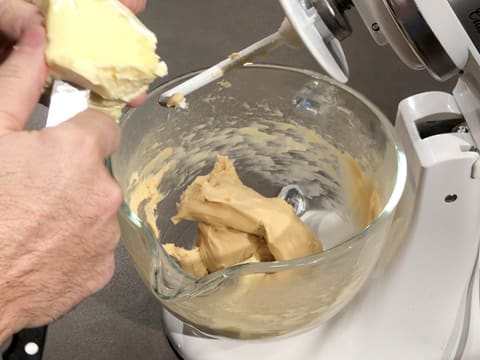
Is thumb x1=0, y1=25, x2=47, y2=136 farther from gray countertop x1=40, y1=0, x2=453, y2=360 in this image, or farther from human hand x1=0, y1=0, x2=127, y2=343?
gray countertop x1=40, y1=0, x2=453, y2=360

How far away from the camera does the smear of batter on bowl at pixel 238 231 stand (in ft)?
2.06

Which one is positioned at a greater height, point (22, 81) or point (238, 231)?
point (22, 81)

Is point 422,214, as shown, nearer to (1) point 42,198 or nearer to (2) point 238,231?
(2) point 238,231

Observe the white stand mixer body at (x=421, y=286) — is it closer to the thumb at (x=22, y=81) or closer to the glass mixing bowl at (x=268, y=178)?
the glass mixing bowl at (x=268, y=178)

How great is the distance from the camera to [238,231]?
2.12ft

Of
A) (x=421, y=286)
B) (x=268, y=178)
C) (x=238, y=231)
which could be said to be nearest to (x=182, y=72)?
(x=268, y=178)

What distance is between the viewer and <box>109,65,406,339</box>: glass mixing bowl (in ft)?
1.69

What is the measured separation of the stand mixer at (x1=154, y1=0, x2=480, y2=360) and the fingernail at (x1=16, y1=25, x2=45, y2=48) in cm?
18

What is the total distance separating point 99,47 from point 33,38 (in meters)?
0.05

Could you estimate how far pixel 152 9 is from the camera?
1.10m

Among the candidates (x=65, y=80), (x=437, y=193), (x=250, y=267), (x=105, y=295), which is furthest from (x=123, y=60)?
(x=105, y=295)

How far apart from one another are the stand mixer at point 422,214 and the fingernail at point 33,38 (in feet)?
0.58

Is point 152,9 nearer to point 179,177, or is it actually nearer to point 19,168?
point 179,177

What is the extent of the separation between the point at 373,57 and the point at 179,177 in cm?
42
